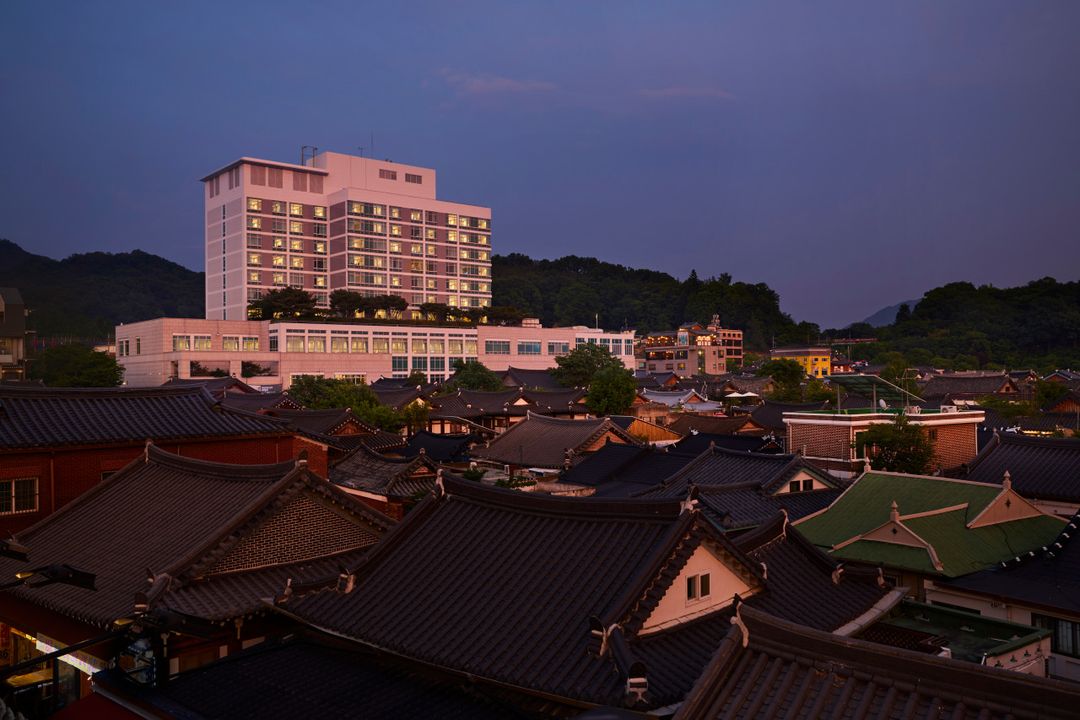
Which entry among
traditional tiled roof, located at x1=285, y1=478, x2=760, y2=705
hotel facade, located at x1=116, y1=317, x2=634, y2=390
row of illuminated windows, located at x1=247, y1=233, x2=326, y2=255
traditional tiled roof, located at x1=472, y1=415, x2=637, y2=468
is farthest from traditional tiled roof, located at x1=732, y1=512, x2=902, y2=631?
row of illuminated windows, located at x1=247, y1=233, x2=326, y2=255

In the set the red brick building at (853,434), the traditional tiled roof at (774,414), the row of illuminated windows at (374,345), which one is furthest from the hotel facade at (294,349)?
the red brick building at (853,434)

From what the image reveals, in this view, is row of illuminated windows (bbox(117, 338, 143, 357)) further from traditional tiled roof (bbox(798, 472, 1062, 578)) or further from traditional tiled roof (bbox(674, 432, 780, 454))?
traditional tiled roof (bbox(798, 472, 1062, 578))

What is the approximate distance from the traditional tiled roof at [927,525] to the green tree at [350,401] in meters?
33.5

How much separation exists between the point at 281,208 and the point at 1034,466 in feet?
381

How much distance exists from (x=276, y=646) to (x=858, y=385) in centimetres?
3279

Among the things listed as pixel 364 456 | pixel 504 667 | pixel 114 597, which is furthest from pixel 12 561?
pixel 364 456

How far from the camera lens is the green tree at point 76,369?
75.9 meters

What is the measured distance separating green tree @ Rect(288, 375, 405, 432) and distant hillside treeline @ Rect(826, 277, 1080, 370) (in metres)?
112

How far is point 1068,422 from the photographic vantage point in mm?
53500

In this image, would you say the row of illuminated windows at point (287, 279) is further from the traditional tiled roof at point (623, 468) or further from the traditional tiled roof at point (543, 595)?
the traditional tiled roof at point (543, 595)

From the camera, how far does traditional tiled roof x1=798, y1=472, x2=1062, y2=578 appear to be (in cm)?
1945

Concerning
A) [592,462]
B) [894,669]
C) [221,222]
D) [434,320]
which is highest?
[221,222]

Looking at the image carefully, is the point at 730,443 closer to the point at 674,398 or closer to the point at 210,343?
the point at 674,398

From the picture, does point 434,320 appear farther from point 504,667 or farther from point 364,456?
point 504,667
